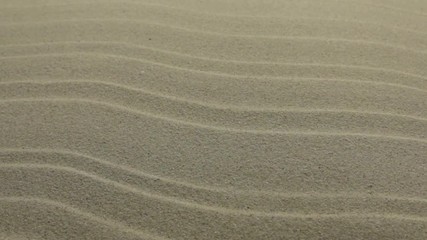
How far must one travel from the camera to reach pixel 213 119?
2.01 metres

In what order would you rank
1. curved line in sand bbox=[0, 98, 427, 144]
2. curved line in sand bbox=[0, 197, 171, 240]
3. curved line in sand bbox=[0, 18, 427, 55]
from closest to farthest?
curved line in sand bbox=[0, 197, 171, 240] < curved line in sand bbox=[0, 98, 427, 144] < curved line in sand bbox=[0, 18, 427, 55]

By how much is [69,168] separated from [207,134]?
1.74ft

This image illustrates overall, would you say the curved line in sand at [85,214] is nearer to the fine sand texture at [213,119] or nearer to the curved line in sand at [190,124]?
the fine sand texture at [213,119]

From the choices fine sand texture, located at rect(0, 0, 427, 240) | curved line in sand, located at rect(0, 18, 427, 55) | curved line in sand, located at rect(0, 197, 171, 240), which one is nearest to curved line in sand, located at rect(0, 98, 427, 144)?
fine sand texture, located at rect(0, 0, 427, 240)

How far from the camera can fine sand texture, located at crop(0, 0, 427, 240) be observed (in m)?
1.64

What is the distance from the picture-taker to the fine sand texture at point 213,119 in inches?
64.6

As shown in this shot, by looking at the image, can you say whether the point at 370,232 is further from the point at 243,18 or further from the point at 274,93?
the point at 243,18

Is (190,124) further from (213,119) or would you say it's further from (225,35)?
(225,35)

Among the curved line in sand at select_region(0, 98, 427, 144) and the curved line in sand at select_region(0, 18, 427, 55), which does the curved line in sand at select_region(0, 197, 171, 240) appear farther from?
the curved line in sand at select_region(0, 18, 427, 55)

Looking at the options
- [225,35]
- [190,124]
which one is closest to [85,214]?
[190,124]

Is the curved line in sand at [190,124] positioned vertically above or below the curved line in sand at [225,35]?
below

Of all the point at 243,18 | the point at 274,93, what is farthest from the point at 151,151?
the point at 243,18

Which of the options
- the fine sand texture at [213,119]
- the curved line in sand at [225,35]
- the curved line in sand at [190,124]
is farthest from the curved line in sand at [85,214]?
the curved line in sand at [225,35]

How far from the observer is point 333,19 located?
103 inches
